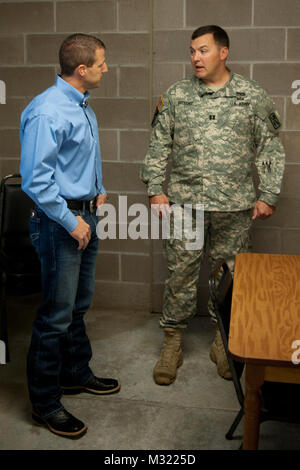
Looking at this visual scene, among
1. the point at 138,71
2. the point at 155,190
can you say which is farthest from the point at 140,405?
the point at 138,71

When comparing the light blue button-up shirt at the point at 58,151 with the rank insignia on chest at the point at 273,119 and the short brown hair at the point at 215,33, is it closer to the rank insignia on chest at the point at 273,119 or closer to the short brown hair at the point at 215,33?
the short brown hair at the point at 215,33

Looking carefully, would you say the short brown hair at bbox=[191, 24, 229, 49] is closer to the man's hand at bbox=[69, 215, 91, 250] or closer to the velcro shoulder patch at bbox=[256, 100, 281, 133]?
the velcro shoulder patch at bbox=[256, 100, 281, 133]

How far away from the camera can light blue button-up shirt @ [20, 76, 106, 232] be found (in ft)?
6.40

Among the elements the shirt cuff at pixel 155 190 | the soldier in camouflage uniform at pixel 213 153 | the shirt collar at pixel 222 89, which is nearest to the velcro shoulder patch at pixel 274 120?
the soldier in camouflage uniform at pixel 213 153

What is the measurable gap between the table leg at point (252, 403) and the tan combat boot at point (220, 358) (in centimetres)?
109

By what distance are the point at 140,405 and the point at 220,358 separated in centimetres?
52

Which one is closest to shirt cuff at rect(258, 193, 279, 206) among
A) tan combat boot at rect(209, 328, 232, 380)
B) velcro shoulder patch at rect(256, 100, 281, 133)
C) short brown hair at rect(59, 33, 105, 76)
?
velcro shoulder patch at rect(256, 100, 281, 133)

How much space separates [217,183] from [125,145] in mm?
887

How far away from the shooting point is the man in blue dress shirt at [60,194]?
1970 millimetres

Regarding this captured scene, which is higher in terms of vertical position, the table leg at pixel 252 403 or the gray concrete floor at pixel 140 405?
the table leg at pixel 252 403
